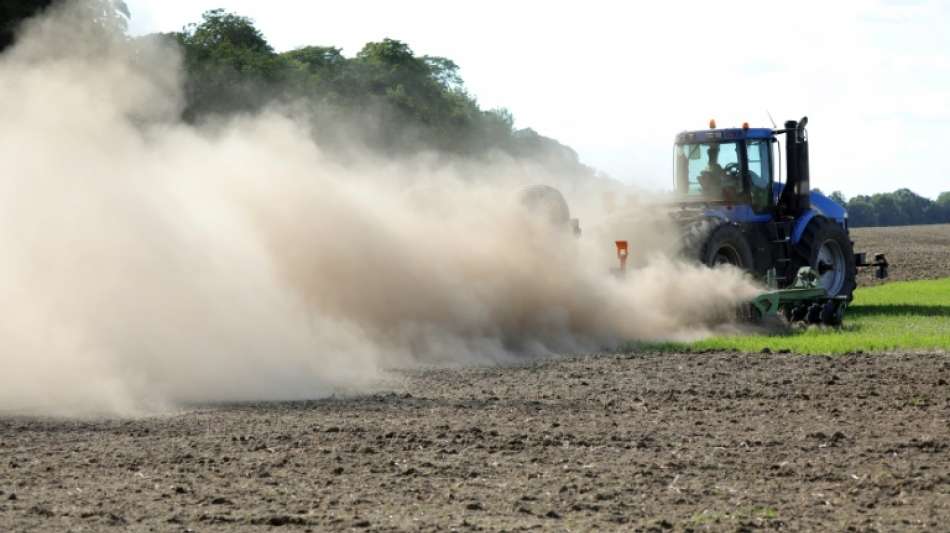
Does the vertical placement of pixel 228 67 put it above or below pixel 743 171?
above

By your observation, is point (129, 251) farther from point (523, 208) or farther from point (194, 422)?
point (523, 208)

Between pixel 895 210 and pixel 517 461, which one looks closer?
pixel 517 461

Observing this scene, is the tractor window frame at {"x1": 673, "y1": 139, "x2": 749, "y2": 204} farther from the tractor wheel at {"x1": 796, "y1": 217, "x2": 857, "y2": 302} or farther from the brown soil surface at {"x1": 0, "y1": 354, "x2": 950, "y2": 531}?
the brown soil surface at {"x1": 0, "y1": 354, "x2": 950, "y2": 531}

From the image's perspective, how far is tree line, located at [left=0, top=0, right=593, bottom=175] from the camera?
4256cm

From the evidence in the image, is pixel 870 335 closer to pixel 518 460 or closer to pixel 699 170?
pixel 699 170

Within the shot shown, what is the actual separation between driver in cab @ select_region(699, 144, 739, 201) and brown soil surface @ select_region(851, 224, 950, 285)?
17.1 metres

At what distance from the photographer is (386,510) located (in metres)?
10.1

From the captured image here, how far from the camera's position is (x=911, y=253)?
63.9 metres

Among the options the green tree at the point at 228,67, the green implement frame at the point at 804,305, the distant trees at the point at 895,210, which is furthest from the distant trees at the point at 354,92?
the distant trees at the point at 895,210

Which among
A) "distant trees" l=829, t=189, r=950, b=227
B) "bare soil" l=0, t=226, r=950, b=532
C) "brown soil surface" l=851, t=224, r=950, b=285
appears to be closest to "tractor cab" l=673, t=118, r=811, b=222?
"bare soil" l=0, t=226, r=950, b=532

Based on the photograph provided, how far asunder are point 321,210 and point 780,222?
10638mm

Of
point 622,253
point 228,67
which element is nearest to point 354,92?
point 228,67

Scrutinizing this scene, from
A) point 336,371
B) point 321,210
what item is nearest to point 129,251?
point 336,371

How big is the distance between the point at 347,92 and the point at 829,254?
50.6m
